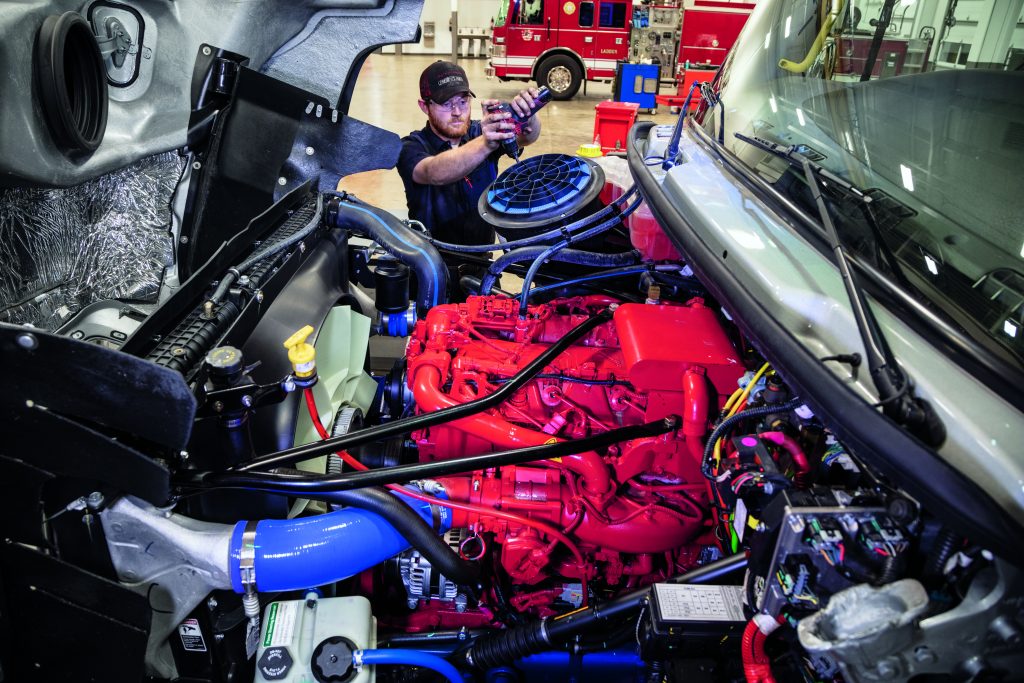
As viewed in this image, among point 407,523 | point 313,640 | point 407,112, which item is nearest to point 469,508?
point 407,523

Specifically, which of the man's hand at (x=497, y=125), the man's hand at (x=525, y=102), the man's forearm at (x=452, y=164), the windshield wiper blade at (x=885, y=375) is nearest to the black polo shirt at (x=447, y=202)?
the man's forearm at (x=452, y=164)

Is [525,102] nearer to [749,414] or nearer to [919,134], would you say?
[919,134]

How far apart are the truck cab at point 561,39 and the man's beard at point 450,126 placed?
857 cm

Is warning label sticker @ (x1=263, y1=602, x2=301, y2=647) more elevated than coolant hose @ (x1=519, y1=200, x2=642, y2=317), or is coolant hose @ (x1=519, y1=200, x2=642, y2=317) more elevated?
coolant hose @ (x1=519, y1=200, x2=642, y2=317)

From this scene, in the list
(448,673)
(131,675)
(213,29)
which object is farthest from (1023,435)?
(213,29)

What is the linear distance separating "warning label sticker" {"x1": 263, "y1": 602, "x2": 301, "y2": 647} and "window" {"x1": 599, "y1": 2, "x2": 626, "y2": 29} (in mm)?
11731

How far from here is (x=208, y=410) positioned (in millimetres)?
1284

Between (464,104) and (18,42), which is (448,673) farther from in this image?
(464,104)

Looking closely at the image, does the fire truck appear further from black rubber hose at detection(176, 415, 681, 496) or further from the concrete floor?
black rubber hose at detection(176, 415, 681, 496)

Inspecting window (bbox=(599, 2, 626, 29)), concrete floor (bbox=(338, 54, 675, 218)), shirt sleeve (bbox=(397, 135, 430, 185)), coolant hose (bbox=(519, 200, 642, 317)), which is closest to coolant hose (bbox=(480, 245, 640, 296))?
coolant hose (bbox=(519, 200, 642, 317))

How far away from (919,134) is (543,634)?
131 centimetres

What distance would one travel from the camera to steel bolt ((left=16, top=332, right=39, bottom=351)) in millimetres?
1117

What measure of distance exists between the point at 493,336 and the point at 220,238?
0.89m

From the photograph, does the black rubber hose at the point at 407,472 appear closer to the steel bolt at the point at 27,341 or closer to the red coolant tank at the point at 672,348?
the red coolant tank at the point at 672,348
